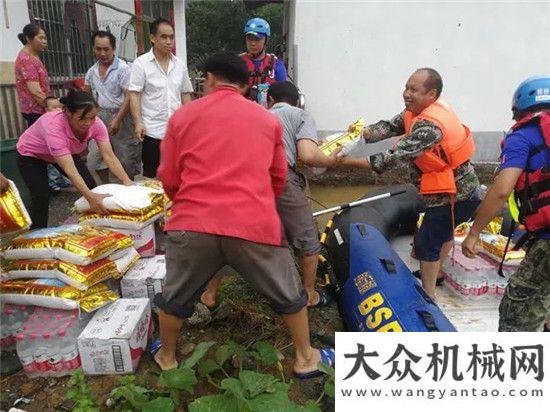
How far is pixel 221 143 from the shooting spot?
6.56ft

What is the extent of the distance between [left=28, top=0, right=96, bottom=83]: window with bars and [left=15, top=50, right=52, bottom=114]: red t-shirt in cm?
146

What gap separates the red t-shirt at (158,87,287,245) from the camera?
6.59ft

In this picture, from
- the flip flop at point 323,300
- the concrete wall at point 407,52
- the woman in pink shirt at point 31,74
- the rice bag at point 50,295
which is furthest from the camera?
the concrete wall at point 407,52

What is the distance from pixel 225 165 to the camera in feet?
6.61

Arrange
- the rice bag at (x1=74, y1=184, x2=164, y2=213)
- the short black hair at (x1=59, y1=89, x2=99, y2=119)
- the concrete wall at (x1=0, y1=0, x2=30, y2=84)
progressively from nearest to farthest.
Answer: the short black hair at (x1=59, y1=89, x2=99, y2=119) → the rice bag at (x1=74, y1=184, x2=164, y2=213) → the concrete wall at (x1=0, y1=0, x2=30, y2=84)

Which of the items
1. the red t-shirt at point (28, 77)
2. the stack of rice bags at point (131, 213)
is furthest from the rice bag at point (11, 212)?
the red t-shirt at point (28, 77)

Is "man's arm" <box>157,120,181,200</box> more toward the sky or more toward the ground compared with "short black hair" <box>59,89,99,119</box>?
more toward the ground

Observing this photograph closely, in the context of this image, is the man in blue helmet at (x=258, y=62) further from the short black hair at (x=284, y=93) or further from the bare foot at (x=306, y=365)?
the bare foot at (x=306, y=365)

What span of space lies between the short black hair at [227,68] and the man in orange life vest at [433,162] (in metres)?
1.24

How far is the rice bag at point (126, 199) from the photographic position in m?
3.20

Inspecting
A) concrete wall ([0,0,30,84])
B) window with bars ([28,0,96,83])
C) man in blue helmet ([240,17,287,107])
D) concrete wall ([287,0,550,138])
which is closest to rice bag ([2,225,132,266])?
man in blue helmet ([240,17,287,107])

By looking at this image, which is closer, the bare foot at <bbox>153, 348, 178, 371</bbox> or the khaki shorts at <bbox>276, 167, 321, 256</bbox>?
the bare foot at <bbox>153, 348, 178, 371</bbox>

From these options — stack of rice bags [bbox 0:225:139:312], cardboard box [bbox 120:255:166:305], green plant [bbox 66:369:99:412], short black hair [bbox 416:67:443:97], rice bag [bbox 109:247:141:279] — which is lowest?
Result: green plant [bbox 66:369:99:412]

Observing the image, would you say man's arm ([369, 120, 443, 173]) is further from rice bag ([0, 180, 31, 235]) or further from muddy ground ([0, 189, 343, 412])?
rice bag ([0, 180, 31, 235])
